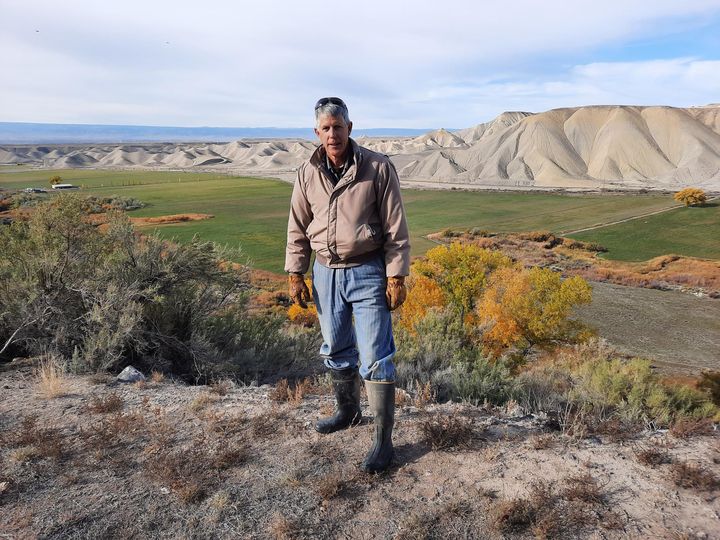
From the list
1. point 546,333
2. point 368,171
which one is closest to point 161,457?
point 368,171

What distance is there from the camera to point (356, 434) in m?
3.69

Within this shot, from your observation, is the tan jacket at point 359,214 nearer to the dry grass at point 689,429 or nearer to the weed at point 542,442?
the weed at point 542,442

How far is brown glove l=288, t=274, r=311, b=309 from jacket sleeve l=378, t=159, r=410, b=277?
805 mm

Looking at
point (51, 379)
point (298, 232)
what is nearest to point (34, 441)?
point (51, 379)

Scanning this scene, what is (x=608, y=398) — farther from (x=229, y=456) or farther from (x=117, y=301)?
(x=117, y=301)

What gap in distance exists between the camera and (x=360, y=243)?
3.14 m

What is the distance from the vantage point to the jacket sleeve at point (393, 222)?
3.17 m

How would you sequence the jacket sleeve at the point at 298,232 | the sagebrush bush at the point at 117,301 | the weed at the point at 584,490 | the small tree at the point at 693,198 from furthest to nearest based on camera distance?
the small tree at the point at 693,198 → the sagebrush bush at the point at 117,301 → the jacket sleeve at the point at 298,232 → the weed at the point at 584,490

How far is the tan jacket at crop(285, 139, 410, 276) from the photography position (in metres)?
3.15

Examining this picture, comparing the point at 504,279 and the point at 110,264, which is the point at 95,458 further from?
the point at 504,279

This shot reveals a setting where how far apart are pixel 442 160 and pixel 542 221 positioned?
2038 inches

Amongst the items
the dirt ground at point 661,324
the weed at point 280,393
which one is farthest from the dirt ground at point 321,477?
the dirt ground at point 661,324

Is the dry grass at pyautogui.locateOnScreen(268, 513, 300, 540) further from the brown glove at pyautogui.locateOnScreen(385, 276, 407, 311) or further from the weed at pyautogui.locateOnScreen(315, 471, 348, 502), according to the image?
the brown glove at pyautogui.locateOnScreen(385, 276, 407, 311)

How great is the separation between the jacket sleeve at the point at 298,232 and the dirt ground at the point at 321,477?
1.34 metres
